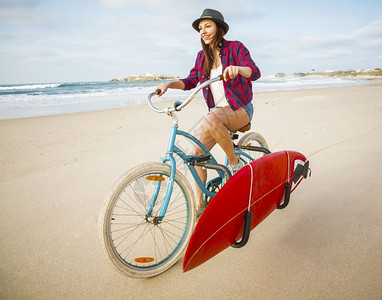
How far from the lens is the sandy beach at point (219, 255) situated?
1.52 meters

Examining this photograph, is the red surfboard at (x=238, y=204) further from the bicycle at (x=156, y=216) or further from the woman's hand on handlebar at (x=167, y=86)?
the woman's hand on handlebar at (x=167, y=86)

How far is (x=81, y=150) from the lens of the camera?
14.1 ft

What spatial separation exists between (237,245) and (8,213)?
7.68 feet

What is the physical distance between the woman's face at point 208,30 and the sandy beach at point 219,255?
1.73 m

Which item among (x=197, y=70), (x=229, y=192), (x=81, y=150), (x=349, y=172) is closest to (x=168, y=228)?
(x=229, y=192)

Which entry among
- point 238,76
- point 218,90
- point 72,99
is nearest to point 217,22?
point 238,76

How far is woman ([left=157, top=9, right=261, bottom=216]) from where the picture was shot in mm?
1959

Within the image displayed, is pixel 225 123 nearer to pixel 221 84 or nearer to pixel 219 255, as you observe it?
pixel 221 84

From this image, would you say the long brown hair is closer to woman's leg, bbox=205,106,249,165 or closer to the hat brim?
the hat brim

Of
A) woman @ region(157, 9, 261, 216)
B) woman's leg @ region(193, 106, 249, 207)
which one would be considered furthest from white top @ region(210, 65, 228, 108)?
woman's leg @ region(193, 106, 249, 207)

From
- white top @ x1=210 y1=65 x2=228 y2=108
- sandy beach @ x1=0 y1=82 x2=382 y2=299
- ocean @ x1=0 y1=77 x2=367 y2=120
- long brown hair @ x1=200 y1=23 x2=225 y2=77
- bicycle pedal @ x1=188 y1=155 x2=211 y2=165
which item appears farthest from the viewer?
ocean @ x1=0 y1=77 x2=367 y2=120

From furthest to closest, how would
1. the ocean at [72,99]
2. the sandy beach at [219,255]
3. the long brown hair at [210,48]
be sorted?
the ocean at [72,99] < the long brown hair at [210,48] < the sandy beach at [219,255]

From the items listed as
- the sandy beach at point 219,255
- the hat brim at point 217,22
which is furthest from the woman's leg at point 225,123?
the sandy beach at point 219,255

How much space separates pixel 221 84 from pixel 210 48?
0.34m
